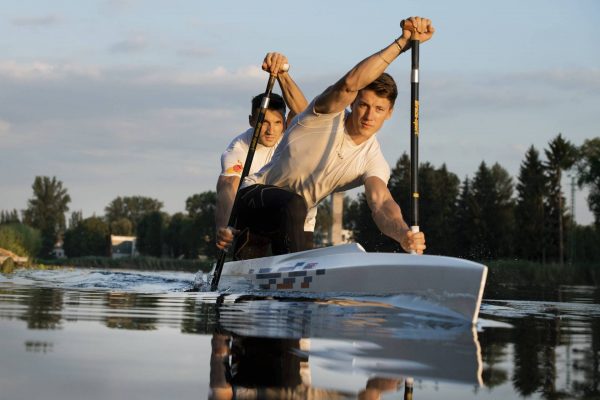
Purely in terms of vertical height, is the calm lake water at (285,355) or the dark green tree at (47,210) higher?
the dark green tree at (47,210)

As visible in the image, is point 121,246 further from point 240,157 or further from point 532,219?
point 240,157

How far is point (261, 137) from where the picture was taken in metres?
10.3

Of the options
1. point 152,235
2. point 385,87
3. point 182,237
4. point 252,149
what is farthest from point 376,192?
point 152,235

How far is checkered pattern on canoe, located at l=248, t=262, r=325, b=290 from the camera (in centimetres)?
694

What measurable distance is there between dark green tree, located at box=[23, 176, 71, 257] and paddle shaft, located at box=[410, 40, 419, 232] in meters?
145

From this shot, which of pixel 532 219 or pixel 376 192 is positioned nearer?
pixel 376 192

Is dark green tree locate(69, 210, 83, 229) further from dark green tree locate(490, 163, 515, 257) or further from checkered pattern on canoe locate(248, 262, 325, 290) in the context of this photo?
checkered pattern on canoe locate(248, 262, 325, 290)

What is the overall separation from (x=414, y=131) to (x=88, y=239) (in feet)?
454

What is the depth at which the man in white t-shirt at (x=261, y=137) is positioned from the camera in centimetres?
962

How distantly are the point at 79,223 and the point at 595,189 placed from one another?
305ft

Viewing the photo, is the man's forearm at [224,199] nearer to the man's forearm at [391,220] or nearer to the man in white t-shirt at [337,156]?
the man in white t-shirt at [337,156]

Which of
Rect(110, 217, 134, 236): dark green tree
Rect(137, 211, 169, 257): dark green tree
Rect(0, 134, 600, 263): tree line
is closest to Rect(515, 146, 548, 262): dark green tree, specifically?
Rect(0, 134, 600, 263): tree line

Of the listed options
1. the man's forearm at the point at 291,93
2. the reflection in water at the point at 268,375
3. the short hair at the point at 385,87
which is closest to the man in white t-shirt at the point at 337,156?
the short hair at the point at 385,87

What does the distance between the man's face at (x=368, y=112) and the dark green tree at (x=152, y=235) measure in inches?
4733
